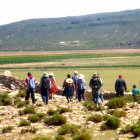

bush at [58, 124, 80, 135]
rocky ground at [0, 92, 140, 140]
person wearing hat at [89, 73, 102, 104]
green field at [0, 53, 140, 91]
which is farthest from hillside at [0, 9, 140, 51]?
bush at [58, 124, 80, 135]

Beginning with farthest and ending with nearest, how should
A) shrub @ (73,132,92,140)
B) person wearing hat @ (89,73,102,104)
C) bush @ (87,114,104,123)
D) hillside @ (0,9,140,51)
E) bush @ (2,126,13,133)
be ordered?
hillside @ (0,9,140,51) → person wearing hat @ (89,73,102,104) → bush @ (87,114,104,123) → bush @ (2,126,13,133) → shrub @ (73,132,92,140)

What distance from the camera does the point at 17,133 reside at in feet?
34.1

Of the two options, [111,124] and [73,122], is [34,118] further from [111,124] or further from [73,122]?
[111,124]

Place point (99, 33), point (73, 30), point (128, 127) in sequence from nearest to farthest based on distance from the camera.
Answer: point (128, 127) → point (99, 33) → point (73, 30)

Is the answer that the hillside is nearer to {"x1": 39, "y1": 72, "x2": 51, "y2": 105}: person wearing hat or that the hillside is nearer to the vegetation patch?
{"x1": 39, "y1": 72, "x2": 51, "y2": 105}: person wearing hat

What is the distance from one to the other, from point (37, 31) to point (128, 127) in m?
187

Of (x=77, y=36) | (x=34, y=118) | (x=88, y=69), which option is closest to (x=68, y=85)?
(x=34, y=118)

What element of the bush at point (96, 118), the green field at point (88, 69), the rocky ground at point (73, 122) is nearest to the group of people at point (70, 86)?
the rocky ground at point (73, 122)

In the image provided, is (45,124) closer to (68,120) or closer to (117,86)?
(68,120)

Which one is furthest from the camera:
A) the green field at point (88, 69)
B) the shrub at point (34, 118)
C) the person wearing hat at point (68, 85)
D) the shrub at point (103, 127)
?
the green field at point (88, 69)

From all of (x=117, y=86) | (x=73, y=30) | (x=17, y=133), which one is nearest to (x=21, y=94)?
(x=117, y=86)

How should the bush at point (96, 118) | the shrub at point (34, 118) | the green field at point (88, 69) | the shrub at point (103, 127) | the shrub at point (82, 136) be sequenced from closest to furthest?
1. the shrub at point (82, 136)
2. the shrub at point (103, 127)
3. the bush at point (96, 118)
4. the shrub at point (34, 118)
5. the green field at point (88, 69)

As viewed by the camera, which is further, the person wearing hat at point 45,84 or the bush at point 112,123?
the person wearing hat at point 45,84

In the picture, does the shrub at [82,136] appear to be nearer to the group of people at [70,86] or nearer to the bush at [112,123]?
the bush at [112,123]
